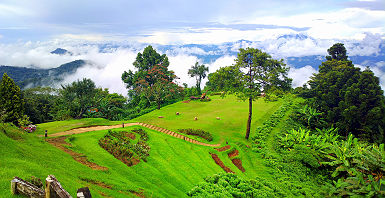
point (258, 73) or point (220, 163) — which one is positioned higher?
point (258, 73)

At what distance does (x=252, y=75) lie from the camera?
2178 cm

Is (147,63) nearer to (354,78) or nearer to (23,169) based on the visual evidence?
(354,78)

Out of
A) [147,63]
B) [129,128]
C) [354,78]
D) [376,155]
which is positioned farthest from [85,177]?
[147,63]


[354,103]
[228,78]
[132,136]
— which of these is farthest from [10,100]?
[354,103]

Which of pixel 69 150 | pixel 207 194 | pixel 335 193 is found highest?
pixel 69 150

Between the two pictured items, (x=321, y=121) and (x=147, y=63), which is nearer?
(x=321, y=121)

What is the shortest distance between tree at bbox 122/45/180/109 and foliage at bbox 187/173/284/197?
2835 centimetres

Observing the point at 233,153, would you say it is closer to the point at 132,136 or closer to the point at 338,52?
the point at 132,136

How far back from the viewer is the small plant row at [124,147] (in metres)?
12.4

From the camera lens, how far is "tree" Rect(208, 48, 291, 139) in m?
21.0

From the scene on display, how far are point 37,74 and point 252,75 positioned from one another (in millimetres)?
149631

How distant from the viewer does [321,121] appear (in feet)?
91.0

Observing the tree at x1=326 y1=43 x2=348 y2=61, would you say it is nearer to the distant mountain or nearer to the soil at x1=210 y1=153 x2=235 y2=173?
the soil at x1=210 y1=153 x2=235 y2=173

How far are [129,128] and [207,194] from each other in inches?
432
